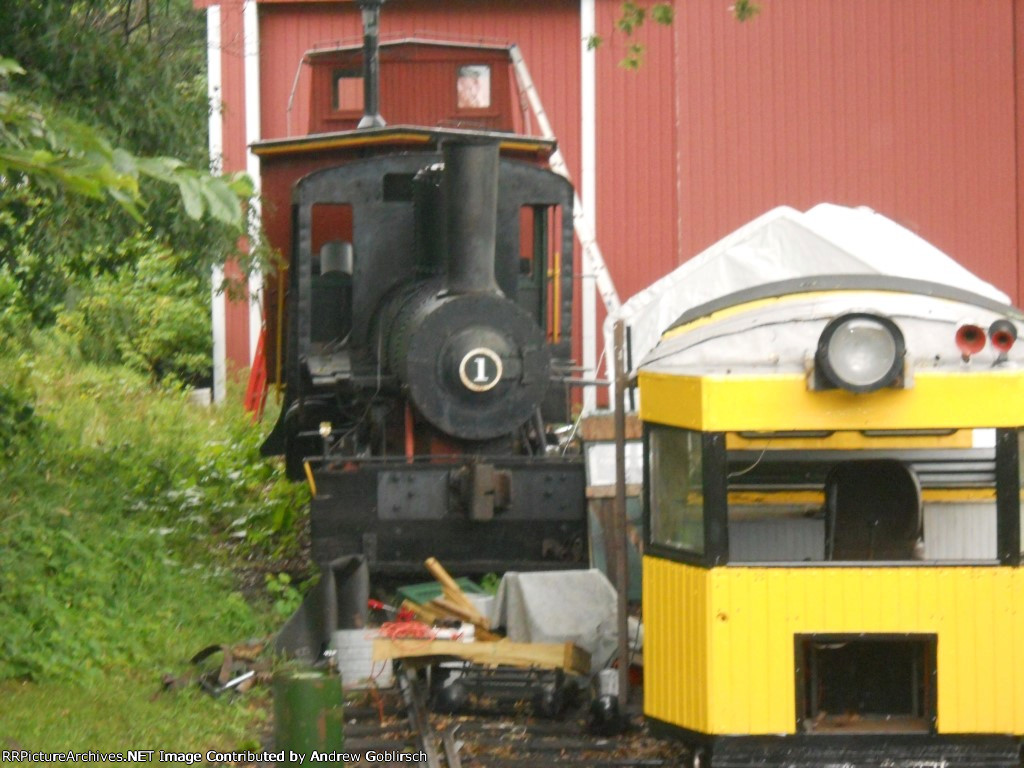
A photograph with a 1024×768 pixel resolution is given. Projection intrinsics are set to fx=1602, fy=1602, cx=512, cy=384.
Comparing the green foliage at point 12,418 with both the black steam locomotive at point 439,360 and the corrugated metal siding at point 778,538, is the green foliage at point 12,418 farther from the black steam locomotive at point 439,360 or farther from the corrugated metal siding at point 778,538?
the corrugated metal siding at point 778,538

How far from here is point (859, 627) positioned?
5902 millimetres

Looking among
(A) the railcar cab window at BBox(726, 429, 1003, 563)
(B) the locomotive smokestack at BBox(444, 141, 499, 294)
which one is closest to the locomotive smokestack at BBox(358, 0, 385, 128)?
(B) the locomotive smokestack at BBox(444, 141, 499, 294)

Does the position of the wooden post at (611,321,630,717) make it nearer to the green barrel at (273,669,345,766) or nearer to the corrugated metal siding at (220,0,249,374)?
the green barrel at (273,669,345,766)

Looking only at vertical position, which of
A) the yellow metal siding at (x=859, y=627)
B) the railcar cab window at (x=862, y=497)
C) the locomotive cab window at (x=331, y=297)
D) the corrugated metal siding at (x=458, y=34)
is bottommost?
the yellow metal siding at (x=859, y=627)

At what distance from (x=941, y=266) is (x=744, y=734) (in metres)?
9.00

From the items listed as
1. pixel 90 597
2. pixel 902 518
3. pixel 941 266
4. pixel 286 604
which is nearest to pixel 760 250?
pixel 941 266

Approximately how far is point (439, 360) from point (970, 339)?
14.5ft

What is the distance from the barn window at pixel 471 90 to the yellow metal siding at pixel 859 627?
30.3ft

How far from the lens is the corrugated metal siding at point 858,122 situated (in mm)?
18469

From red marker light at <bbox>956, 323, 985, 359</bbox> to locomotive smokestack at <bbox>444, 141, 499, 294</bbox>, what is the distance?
4398mm

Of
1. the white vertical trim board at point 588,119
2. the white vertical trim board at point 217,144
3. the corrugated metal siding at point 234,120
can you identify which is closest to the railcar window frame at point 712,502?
the white vertical trim board at point 217,144

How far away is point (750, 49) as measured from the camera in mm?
18469

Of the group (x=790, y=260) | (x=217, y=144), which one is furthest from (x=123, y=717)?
(x=217, y=144)

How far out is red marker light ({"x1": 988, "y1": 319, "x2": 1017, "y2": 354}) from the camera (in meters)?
5.93
